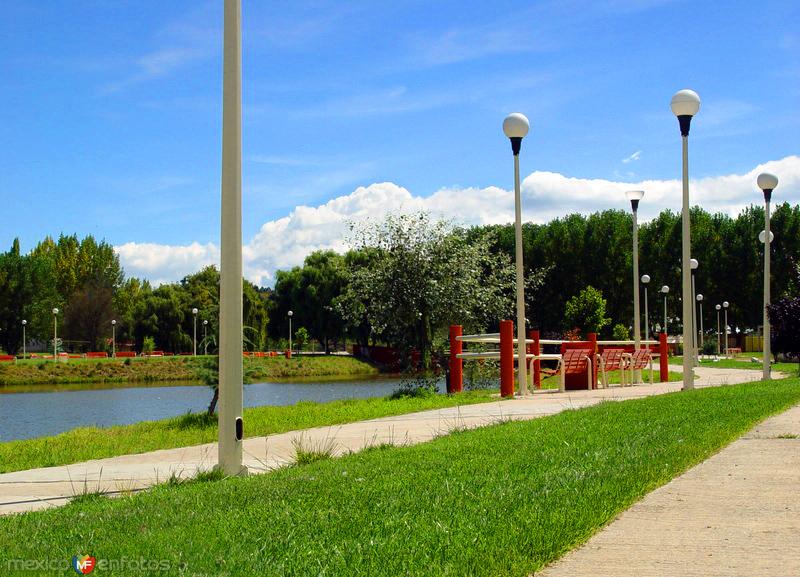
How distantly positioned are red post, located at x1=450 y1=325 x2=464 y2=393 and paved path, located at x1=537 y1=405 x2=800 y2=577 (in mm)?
11620

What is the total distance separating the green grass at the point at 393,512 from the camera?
4414mm

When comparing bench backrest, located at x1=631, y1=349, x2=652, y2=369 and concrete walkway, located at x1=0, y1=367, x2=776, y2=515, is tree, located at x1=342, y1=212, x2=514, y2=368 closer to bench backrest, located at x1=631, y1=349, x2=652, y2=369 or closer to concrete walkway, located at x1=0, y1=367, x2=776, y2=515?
bench backrest, located at x1=631, y1=349, x2=652, y2=369

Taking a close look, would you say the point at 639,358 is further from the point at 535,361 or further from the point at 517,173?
the point at 517,173

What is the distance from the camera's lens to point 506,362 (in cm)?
1742

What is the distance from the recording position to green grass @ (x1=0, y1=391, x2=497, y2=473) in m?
10.6

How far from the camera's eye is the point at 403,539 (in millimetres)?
4770

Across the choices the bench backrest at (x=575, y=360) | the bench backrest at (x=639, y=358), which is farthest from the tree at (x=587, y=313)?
the bench backrest at (x=575, y=360)

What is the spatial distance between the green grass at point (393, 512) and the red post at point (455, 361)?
1001 centimetres

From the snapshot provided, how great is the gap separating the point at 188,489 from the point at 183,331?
8473 cm
